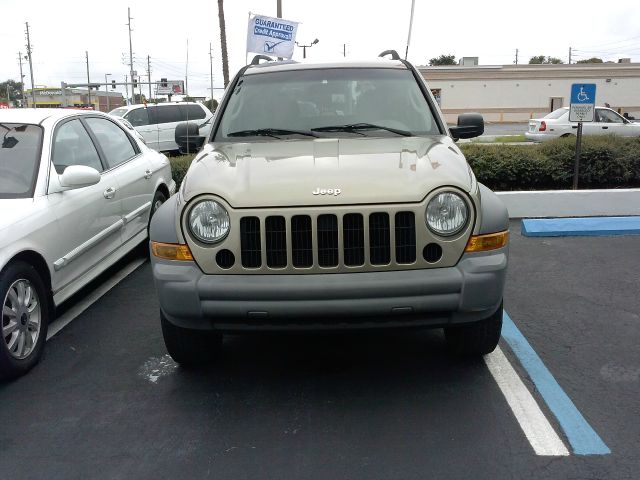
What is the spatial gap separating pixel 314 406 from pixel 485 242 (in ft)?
4.13

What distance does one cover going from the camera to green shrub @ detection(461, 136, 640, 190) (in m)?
8.95

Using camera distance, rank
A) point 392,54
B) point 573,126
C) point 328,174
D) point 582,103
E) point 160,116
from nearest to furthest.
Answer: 1. point 328,174
2. point 392,54
3. point 582,103
4. point 160,116
5. point 573,126

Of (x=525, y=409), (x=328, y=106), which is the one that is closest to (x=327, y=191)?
(x=328, y=106)

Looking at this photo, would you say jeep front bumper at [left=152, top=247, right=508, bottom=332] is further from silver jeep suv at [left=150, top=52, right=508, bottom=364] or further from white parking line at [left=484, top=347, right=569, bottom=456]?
white parking line at [left=484, top=347, right=569, bottom=456]

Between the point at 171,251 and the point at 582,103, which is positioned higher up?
the point at 582,103

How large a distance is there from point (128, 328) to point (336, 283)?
2252 millimetres

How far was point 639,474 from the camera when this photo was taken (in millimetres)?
2711

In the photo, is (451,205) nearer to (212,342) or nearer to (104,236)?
(212,342)

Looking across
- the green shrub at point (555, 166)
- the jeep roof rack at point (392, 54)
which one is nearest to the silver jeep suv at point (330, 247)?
the jeep roof rack at point (392, 54)

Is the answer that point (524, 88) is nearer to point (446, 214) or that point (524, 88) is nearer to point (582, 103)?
point (582, 103)

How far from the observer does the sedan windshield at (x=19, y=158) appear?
4.27 metres

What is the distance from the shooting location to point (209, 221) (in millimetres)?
3225

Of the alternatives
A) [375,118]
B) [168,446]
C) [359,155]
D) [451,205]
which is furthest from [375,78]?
[168,446]

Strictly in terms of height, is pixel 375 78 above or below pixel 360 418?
above
